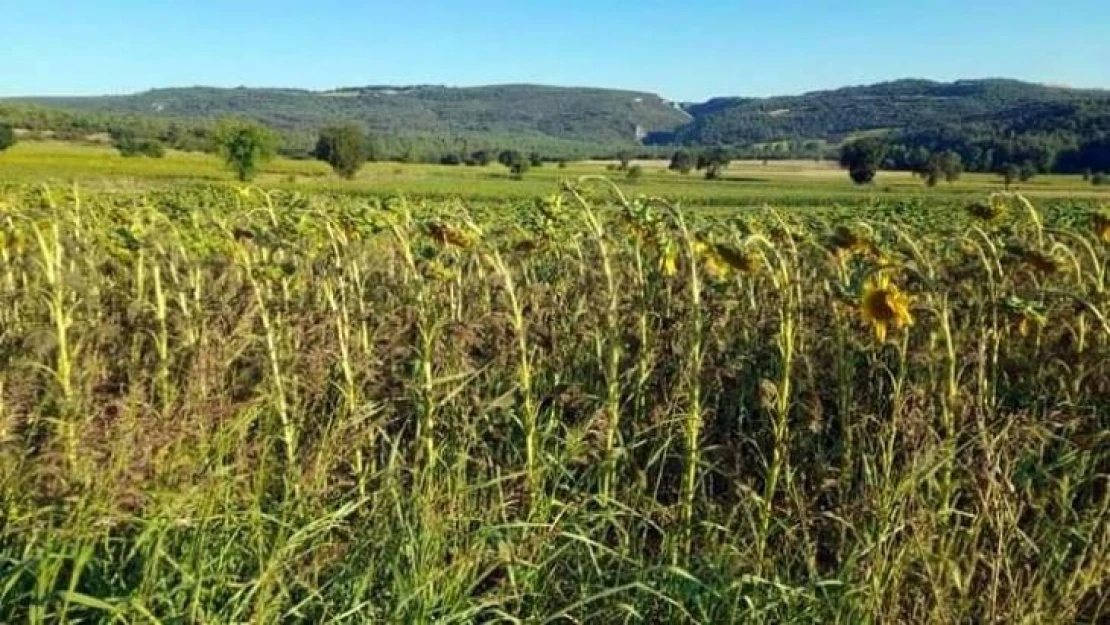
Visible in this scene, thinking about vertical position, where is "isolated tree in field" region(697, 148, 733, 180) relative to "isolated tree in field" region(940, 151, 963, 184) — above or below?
below

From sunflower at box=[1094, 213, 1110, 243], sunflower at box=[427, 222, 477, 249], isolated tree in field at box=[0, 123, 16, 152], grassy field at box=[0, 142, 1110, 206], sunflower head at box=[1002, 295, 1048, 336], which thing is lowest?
grassy field at box=[0, 142, 1110, 206]

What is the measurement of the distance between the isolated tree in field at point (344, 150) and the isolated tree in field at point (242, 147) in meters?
7.49

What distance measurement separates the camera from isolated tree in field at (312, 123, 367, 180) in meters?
77.8

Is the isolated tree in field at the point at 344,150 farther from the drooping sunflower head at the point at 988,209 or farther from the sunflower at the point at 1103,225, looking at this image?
the sunflower at the point at 1103,225

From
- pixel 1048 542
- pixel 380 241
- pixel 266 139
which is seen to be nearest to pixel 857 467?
pixel 1048 542

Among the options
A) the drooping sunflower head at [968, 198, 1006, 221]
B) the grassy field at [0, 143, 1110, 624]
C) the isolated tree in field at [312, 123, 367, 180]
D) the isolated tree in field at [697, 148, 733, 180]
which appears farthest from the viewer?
the isolated tree in field at [697, 148, 733, 180]

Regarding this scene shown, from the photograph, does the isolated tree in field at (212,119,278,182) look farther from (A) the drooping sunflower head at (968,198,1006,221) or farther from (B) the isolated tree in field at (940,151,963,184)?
(A) the drooping sunflower head at (968,198,1006,221)

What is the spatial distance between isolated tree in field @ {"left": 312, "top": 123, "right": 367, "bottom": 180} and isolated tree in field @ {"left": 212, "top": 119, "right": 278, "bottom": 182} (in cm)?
749

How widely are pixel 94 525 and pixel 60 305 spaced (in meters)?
1.25

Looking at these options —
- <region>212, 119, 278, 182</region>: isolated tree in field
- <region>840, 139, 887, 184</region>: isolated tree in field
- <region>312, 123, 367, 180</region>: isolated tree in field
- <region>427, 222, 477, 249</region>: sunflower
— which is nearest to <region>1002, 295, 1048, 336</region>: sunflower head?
<region>427, 222, 477, 249</region>: sunflower

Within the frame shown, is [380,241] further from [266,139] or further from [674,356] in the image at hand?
[266,139]

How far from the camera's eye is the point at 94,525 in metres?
2.53

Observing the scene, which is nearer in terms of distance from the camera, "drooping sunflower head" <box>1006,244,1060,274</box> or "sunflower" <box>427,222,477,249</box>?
"drooping sunflower head" <box>1006,244,1060,274</box>

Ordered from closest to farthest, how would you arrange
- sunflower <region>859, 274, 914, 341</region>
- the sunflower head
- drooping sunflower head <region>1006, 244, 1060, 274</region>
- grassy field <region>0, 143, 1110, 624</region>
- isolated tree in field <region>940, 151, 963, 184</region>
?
1. grassy field <region>0, 143, 1110, 624</region>
2. sunflower <region>859, 274, 914, 341</region>
3. the sunflower head
4. drooping sunflower head <region>1006, 244, 1060, 274</region>
5. isolated tree in field <region>940, 151, 963, 184</region>
